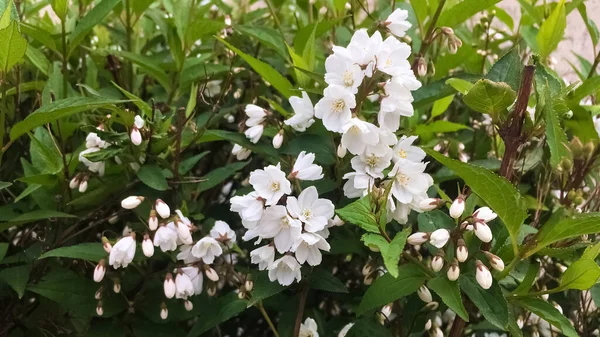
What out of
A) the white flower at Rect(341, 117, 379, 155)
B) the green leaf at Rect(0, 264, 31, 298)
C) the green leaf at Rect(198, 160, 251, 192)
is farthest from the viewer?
the green leaf at Rect(198, 160, 251, 192)

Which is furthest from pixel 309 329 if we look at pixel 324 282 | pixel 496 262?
pixel 496 262

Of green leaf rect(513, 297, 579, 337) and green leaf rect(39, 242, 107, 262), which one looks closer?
green leaf rect(513, 297, 579, 337)

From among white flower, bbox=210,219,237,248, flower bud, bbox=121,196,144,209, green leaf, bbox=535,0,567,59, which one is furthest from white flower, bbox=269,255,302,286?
green leaf, bbox=535,0,567,59

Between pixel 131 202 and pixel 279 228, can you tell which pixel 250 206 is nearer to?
pixel 279 228

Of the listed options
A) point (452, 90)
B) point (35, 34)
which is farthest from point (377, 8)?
point (35, 34)

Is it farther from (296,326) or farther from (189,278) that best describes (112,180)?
(296,326)

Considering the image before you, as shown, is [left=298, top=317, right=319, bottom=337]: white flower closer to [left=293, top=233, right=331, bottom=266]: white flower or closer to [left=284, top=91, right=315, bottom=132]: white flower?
[left=293, top=233, right=331, bottom=266]: white flower
